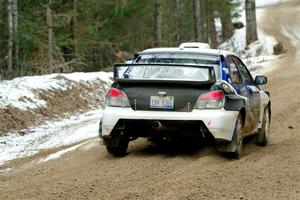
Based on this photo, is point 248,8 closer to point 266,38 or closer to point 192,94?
point 266,38

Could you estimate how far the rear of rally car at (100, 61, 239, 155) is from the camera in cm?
862

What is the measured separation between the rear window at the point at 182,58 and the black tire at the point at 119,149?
4.49ft

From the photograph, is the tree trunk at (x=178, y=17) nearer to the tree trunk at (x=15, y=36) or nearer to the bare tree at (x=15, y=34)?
the tree trunk at (x=15, y=36)

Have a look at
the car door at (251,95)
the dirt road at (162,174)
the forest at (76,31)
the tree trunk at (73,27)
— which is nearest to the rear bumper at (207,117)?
the dirt road at (162,174)

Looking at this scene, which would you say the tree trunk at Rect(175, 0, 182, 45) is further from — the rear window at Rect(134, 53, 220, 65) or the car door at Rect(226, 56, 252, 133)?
the rear window at Rect(134, 53, 220, 65)

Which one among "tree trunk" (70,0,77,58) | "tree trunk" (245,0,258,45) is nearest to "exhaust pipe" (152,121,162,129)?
"tree trunk" (70,0,77,58)

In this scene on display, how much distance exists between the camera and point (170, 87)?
8.76 m

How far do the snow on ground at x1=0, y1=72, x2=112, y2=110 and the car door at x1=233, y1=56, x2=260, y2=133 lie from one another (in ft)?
18.5

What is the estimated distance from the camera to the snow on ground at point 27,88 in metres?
14.0

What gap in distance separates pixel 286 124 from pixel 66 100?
6.06 meters

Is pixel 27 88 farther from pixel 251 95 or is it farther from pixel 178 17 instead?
pixel 178 17

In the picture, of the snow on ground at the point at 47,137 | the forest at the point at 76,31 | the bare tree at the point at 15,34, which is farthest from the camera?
the forest at the point at 76,31

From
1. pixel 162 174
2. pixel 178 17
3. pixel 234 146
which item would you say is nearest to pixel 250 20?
pixel 178 17

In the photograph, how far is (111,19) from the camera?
2919 centimetres
